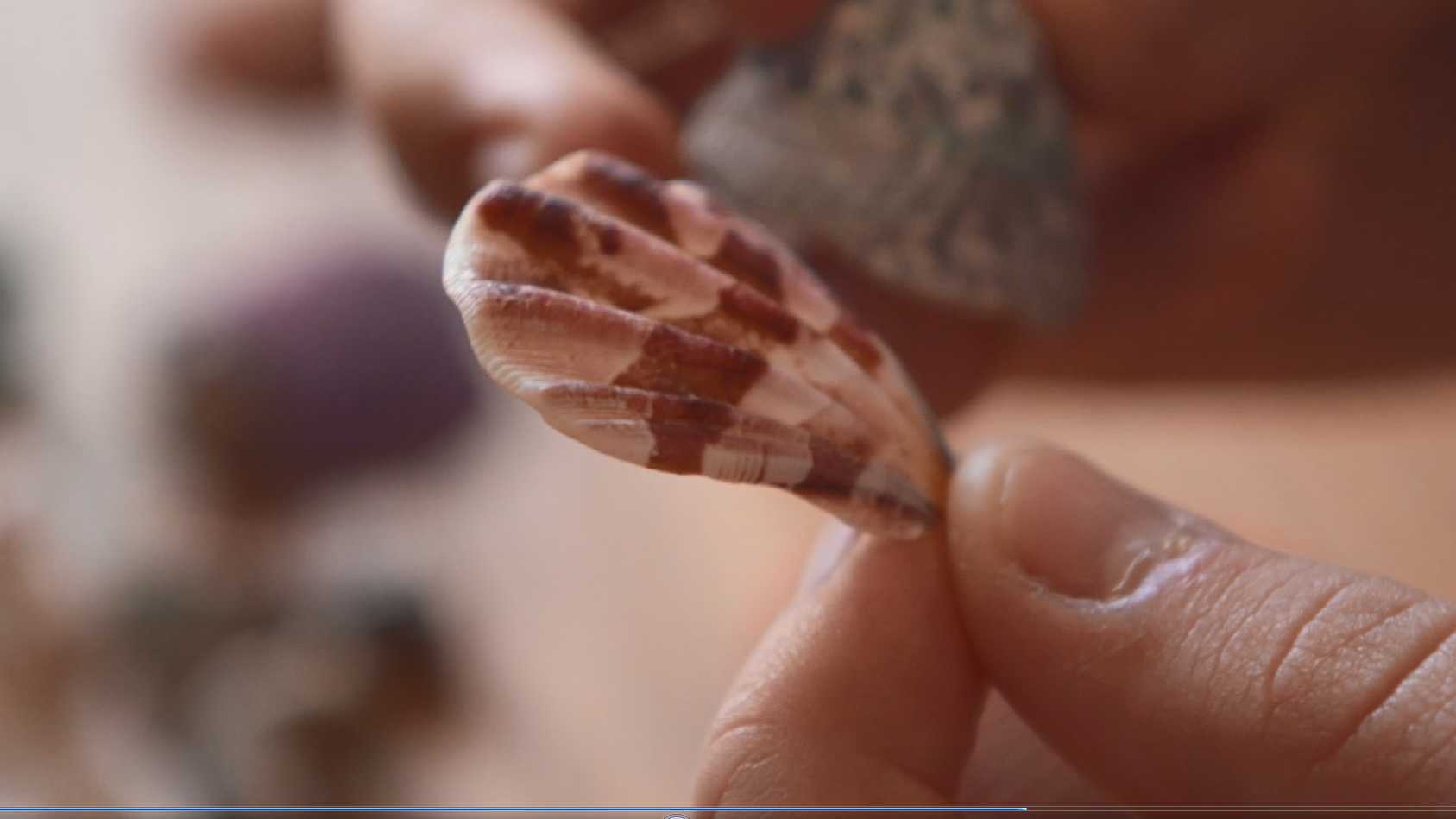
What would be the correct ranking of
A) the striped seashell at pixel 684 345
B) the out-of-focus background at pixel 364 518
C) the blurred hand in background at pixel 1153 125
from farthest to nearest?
the out-of-focus background at pixel 364 518
the blurred hand in background at pixel 1153 125
the striped seashell at pixel 684 345

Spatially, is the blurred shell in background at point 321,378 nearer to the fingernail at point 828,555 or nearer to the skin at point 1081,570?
the skin at point 1081,570

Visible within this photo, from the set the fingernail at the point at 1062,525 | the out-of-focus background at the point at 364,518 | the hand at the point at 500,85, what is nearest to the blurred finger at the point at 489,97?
the hand at the point at 500,85

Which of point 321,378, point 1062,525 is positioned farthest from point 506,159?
point 321,378

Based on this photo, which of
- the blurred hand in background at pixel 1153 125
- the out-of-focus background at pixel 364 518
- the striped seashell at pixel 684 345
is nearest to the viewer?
the striped seashell at pixel 684 345

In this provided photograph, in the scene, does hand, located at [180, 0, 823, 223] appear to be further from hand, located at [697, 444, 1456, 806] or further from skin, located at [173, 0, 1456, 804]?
hand, located at [697, 444, 1456, 806]

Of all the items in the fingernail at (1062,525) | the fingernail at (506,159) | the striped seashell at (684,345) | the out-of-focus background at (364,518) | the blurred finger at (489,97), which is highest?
the blurred finger at (489,97)

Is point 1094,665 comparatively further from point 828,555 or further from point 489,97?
point 489,97

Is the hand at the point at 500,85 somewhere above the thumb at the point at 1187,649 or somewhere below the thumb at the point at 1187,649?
above
